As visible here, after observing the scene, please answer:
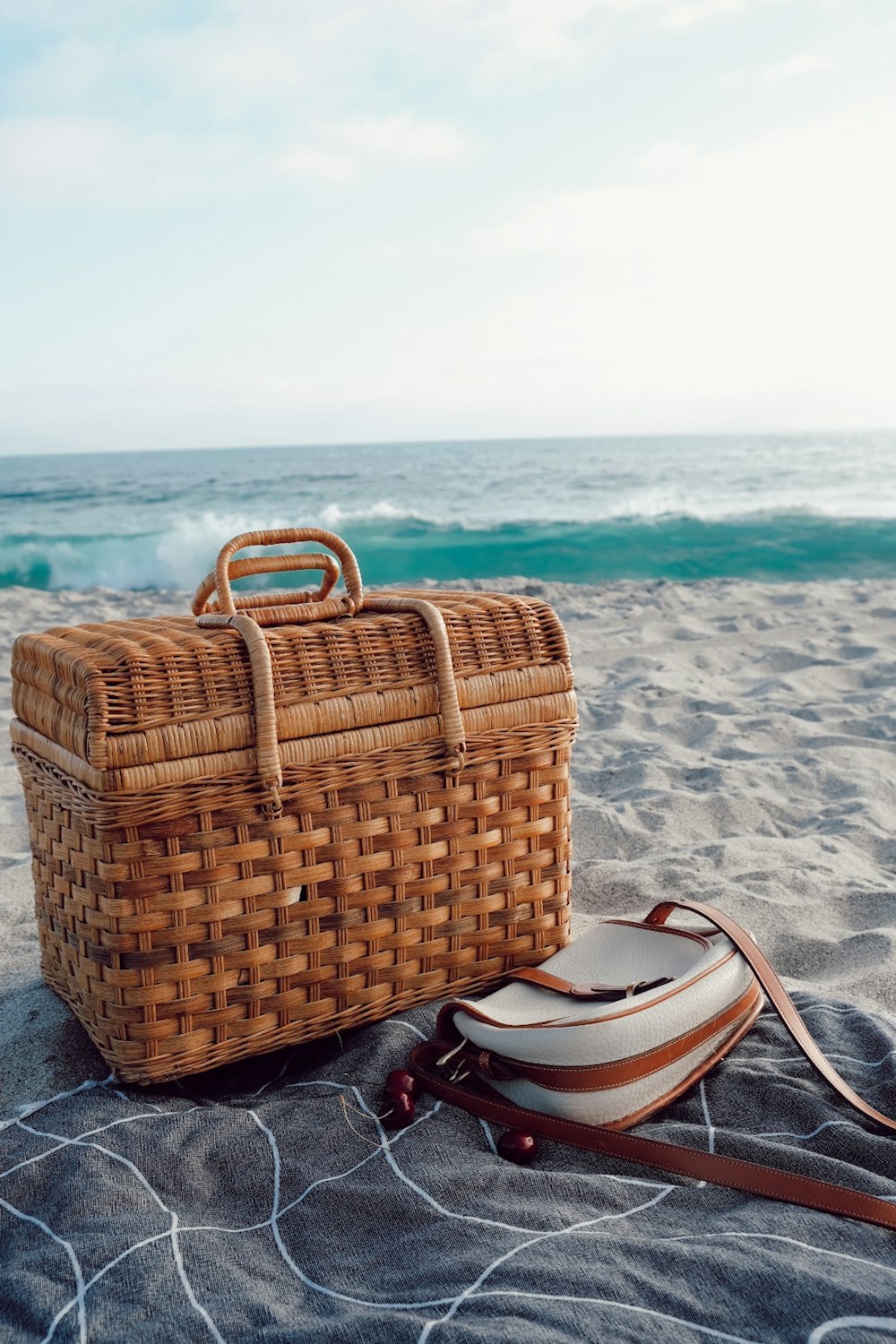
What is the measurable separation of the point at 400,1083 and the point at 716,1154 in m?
0.45

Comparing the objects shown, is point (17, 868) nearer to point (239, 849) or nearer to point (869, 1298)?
point (239, 849)

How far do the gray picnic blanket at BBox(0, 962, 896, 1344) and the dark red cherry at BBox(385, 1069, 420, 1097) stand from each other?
42 mm

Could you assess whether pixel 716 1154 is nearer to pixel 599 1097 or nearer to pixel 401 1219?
pixel 599 1097

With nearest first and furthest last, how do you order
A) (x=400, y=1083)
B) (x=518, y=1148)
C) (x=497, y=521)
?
(x=518, y=1148) < (x=400, y=1083) < (x=497, y=521)

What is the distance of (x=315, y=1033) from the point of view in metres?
1.62

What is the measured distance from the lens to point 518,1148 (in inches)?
54.2

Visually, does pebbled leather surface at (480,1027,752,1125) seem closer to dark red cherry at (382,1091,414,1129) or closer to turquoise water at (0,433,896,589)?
dark red cherry at (382,1091,414,1129)

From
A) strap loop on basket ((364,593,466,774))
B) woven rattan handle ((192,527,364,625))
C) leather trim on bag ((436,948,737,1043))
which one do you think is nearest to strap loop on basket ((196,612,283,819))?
woven rattan handle ((192,527,364,625))

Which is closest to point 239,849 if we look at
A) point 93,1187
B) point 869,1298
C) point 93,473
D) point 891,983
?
point 93,1187

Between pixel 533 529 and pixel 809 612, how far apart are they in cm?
554

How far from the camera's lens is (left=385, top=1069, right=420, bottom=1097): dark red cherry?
4.83ft

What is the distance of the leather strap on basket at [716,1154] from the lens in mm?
1203

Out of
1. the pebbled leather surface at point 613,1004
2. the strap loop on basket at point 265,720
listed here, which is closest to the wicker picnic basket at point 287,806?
the strap loop on basket at point 265,720

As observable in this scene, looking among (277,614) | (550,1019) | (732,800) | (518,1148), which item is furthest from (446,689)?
(732,800)
